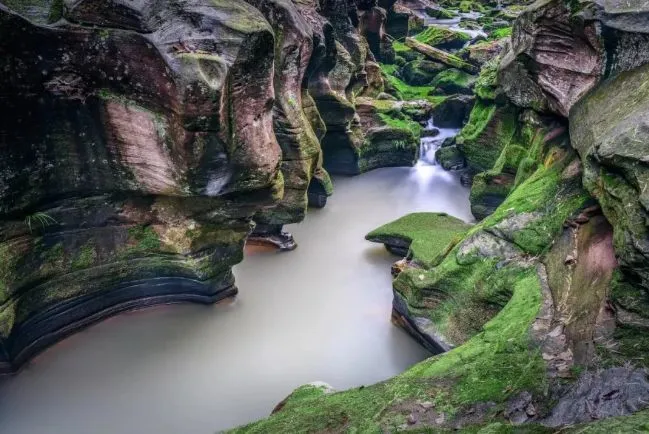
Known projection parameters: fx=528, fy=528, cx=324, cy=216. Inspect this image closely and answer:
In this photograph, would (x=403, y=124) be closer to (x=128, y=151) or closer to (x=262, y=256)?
(x=262, y=256)

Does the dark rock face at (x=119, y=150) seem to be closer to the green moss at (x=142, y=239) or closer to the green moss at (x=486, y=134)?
the green moss at (x=142, y=239)

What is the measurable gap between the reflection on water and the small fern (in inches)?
100

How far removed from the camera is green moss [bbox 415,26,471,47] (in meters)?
30.9

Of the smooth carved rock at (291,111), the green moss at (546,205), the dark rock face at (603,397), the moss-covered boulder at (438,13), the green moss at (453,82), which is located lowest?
the dark rock face at (603,397)

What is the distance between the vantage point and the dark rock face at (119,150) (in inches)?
311

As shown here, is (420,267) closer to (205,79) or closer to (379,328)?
(379,328)

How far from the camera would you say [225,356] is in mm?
10156

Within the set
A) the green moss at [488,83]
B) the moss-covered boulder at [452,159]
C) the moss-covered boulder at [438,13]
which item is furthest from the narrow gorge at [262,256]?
the moss-covered boulder at [438,13]

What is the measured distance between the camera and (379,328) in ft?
35.8

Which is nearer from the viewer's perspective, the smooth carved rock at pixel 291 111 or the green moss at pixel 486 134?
the smooth carved rock at pixel 291 111

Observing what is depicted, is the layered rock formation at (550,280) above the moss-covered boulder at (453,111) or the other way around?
the other way around

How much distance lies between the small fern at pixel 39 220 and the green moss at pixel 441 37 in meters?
26.3

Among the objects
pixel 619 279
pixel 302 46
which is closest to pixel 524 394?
pixel 619 279

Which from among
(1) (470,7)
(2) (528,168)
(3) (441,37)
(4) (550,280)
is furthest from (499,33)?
(4) (550,280)
